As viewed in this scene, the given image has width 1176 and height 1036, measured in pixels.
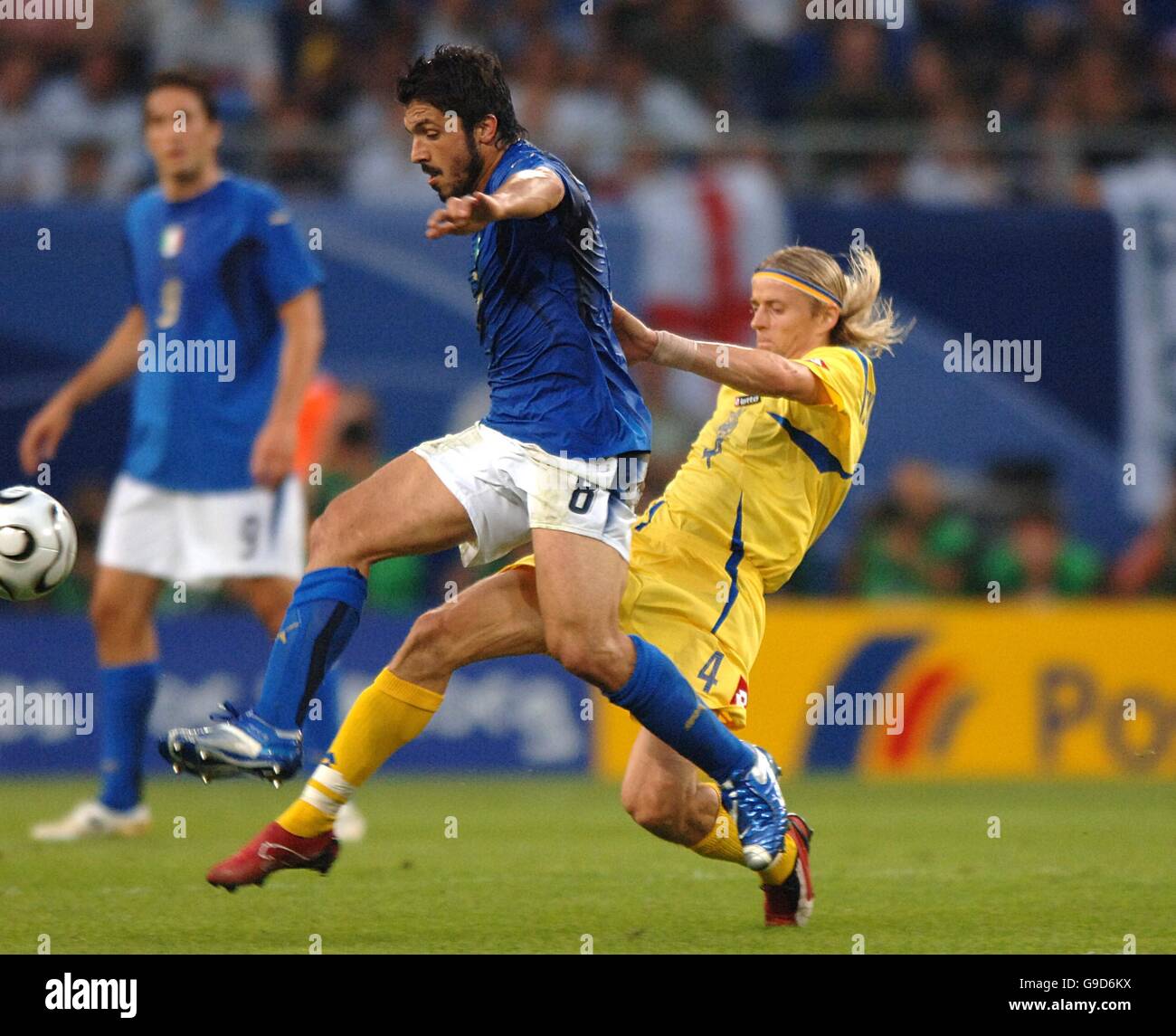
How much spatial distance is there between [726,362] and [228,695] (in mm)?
5968

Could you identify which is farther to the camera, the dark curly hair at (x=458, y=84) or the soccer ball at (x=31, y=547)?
the soccer ball at (x=31, y=547)

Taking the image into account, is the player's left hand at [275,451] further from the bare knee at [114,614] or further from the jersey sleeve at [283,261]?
the bare knee at [114,614]

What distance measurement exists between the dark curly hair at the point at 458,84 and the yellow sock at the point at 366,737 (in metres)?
1.36

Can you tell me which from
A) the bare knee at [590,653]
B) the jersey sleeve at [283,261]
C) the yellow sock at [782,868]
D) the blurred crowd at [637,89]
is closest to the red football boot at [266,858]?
the bare knee at [590,653]

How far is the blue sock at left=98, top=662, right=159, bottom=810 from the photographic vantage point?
675 cm

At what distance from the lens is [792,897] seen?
4.93m

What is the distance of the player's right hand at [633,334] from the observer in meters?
4.71

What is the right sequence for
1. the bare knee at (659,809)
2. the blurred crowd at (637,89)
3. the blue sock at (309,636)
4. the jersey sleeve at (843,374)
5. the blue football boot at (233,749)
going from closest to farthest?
the blue football boot at (233,749) < the blue sock at (309,636) < the jersey sleeve at (843,374) < the bare knee at (659,809) < the blurred crowd at (637,89)

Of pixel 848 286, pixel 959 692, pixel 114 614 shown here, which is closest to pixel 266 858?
pixel 848 286

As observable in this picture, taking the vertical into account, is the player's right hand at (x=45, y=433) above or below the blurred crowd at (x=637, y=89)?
below

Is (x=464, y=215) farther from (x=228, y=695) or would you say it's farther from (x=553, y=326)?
(x=228, y=695)

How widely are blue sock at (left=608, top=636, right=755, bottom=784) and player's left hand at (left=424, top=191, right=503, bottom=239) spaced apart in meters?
1.17

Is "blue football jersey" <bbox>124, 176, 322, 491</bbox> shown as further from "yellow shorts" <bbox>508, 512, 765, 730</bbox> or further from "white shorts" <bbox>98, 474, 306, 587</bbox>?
"yellow shorts" <bbox>508, 512, 765, 730</bbox>
